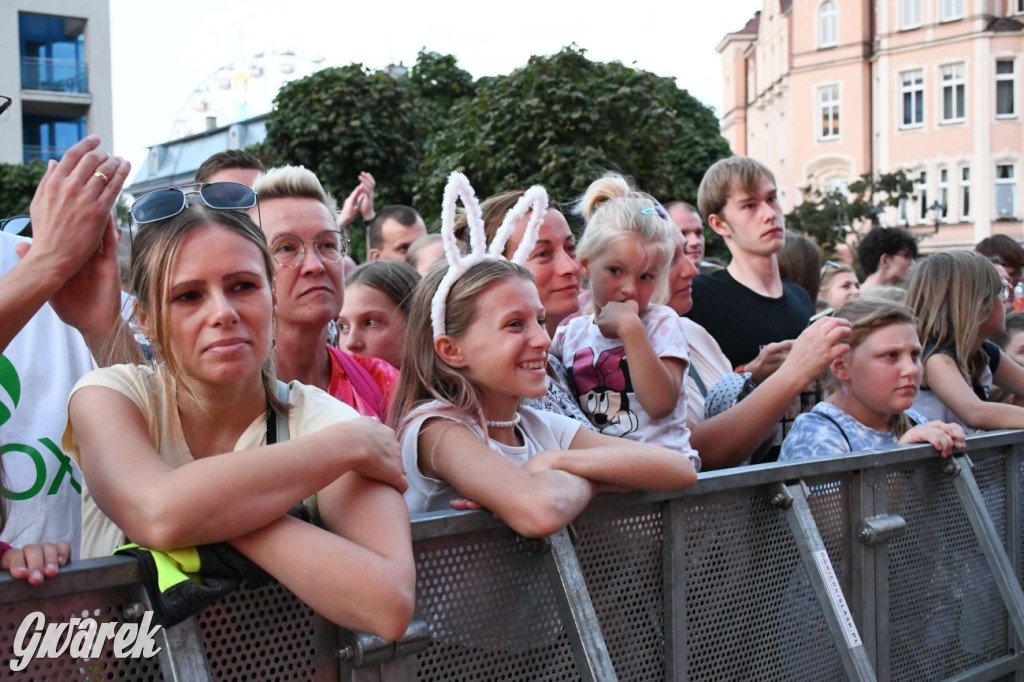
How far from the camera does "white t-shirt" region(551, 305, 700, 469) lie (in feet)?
10.8

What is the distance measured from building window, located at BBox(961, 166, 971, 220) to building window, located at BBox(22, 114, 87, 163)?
35815mm

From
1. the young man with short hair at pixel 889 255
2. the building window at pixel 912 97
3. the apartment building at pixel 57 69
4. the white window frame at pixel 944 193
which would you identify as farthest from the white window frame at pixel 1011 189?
the young man with short hair at pixel 889 255

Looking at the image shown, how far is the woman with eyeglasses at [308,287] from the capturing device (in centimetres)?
300

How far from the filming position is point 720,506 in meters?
2.84

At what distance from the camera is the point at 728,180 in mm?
4609

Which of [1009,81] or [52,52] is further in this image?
[1009,81]

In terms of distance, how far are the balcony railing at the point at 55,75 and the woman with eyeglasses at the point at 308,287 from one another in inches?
1733

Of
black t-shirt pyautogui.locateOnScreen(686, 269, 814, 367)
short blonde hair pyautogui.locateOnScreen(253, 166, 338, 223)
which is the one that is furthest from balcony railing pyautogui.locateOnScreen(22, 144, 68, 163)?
short blonde hair pyautogui.locateOnScreen(253, 166, 338, 223)

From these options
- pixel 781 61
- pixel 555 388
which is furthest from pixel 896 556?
pixel 781 61

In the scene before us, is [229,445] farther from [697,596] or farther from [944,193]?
[944,193]

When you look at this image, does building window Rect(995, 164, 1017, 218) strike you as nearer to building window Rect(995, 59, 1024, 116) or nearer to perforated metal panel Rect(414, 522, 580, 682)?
building window Rect(995, 59, 1024, 116)

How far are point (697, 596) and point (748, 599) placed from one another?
203 millimetres

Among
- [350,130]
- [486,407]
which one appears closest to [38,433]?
[486,407]

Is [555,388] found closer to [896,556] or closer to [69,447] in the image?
[896,556]
